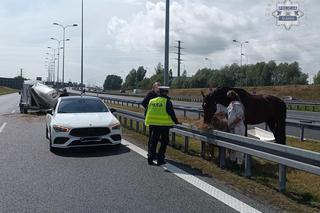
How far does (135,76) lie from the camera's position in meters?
199

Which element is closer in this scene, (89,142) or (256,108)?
(256,108)

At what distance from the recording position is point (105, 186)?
27.5 feet

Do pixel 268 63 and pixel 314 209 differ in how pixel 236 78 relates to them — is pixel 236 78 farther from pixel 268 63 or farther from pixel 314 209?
pixel 314 209

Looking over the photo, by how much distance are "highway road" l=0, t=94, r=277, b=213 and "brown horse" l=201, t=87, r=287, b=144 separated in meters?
1.75

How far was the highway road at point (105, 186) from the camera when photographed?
274 inches

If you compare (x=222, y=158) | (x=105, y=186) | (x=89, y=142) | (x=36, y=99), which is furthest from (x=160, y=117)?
(x=36, y=99)

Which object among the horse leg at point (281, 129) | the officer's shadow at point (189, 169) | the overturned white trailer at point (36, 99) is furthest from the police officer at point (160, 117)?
the overturned white trailer at point (36, 99)

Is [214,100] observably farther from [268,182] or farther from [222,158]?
[268,182]

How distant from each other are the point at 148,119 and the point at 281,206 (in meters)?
4.55

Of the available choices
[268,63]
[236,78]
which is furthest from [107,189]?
[268,63]

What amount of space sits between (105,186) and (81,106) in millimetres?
6520

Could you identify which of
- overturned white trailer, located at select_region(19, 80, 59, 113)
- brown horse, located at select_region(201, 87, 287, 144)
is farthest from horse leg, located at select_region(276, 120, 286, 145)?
overturned white trailer, located at select_region(19, 80, 59, 113)

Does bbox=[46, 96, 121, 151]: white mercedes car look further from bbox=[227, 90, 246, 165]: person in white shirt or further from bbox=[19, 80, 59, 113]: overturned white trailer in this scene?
bbox=[19, 80, 59, 113]: overturned white trailer

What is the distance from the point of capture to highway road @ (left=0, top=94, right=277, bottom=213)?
6.95 meters
